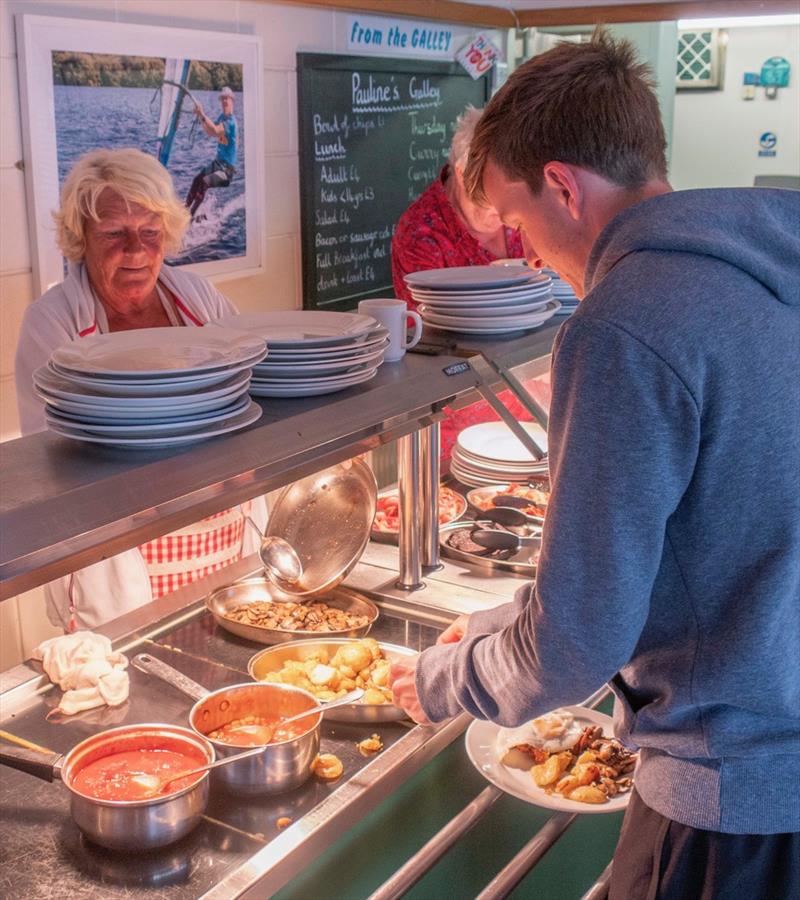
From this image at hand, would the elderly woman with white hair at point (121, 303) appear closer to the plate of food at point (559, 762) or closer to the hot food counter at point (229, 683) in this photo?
the hot food counter at point (229, 683)

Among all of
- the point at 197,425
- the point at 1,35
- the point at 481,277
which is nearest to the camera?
the point at 197,425

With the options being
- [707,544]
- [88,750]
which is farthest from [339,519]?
[707,544]

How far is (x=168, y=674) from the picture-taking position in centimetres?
213

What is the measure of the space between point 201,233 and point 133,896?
9.49 ft

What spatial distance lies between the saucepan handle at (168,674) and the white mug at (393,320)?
709 mm

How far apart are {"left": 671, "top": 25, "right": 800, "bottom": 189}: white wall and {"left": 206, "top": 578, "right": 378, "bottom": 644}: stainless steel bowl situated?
807 centimetres

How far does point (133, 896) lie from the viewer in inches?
60.7

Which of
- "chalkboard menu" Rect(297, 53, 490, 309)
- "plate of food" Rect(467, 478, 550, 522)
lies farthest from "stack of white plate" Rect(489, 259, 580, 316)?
"chalkboard menu" Rect(297, 53, 490, 309)

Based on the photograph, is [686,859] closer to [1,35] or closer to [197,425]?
[197,425]

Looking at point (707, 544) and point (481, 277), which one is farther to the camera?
point (481, 277)

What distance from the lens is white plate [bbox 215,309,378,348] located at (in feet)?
5.63

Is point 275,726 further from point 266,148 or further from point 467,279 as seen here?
point 266,148

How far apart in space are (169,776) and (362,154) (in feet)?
11.7

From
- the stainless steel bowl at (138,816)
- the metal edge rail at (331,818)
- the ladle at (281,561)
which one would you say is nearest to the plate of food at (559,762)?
the metal edge rail at (331,818)
